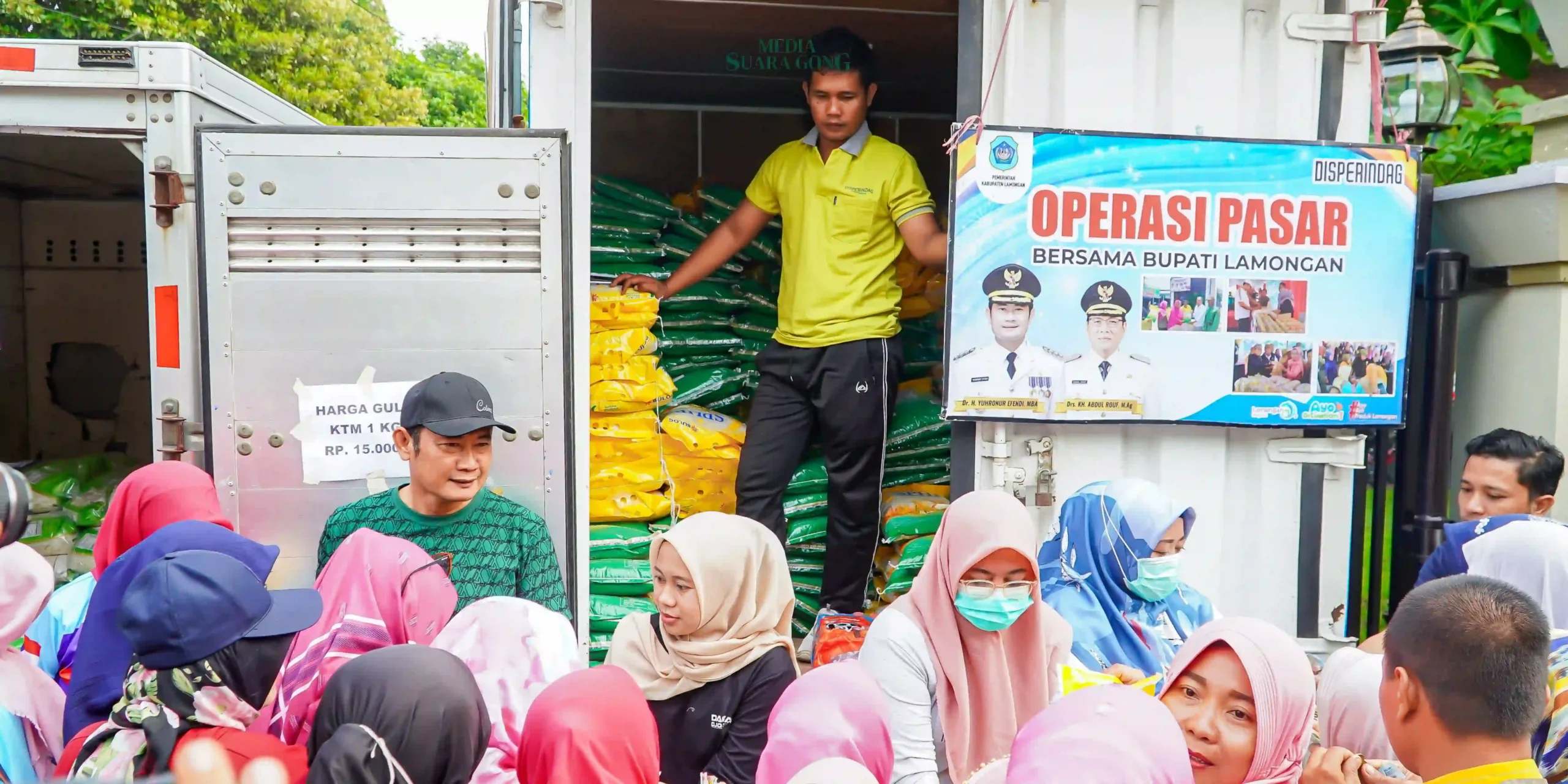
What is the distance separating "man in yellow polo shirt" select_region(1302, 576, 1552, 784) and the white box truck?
2156mm

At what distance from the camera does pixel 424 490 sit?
121 inches

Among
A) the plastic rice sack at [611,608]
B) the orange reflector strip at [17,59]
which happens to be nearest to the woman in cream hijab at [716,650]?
the plastic rice sack at [611,608]

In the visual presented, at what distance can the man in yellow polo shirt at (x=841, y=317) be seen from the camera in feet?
13.6

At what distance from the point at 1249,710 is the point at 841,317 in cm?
233

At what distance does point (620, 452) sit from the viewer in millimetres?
4168

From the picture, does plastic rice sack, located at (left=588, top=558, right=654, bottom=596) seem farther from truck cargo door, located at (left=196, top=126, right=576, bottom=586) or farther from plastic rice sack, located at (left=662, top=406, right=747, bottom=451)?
truck cargo door, located at (left=196, top=126, right=576, bottom=586)

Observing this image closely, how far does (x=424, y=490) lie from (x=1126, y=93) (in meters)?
2.33

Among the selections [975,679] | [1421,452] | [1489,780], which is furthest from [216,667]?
[1421,452]

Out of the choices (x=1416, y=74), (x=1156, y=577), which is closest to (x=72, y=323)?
(x=1156, y=577)

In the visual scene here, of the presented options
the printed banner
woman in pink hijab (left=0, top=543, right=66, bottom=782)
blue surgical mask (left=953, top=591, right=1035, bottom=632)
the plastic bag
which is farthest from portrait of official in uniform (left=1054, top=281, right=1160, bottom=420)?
woman in pink hijab (left=0, top=543, right=66, bottom=782)

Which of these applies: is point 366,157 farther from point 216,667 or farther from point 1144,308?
point 1144,308

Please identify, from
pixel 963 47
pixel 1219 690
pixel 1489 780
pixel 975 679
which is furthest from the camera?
pixel 963 47

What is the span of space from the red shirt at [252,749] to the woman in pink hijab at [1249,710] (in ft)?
4.69

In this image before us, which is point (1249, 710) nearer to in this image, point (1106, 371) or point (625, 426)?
point (1106, 371)
